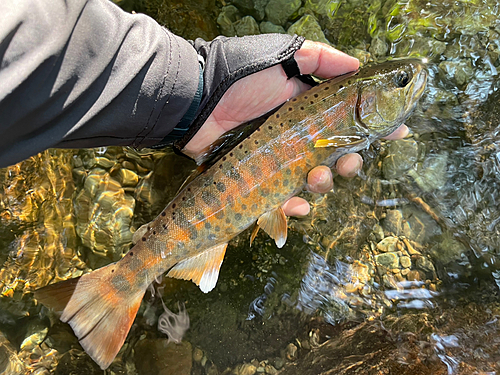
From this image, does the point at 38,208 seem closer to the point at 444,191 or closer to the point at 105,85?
the point at 105,85

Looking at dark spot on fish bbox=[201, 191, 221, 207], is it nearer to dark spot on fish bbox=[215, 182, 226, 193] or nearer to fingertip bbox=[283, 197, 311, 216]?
dark spot on fish bbox=[215, 182, 226, 193]

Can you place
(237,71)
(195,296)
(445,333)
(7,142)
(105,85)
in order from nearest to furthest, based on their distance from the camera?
(7,142) < (105,85) < (237,71) < (445,333) < (195,296)

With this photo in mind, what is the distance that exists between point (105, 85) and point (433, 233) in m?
3.34

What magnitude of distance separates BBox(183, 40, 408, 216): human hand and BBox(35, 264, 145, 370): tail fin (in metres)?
1.37

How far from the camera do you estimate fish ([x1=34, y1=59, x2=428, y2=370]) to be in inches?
106

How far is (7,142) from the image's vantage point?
1.92 m

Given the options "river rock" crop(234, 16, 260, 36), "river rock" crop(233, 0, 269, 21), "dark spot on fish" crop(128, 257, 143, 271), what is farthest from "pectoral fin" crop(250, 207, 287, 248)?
"river rock" crop(233, 0, 269, 21)

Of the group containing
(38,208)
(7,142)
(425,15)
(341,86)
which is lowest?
(425,15)

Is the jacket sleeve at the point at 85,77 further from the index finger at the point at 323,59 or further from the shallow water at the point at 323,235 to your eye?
the shallow water at the point at 323,235

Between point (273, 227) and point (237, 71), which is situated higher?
point (237, 71)

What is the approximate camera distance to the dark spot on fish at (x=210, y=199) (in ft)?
8.95

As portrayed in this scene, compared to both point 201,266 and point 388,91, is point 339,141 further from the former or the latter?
point 201,266

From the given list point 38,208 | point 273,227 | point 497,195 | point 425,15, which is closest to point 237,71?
point 273,227

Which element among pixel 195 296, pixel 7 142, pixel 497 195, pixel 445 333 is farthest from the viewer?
pixel 195 296
